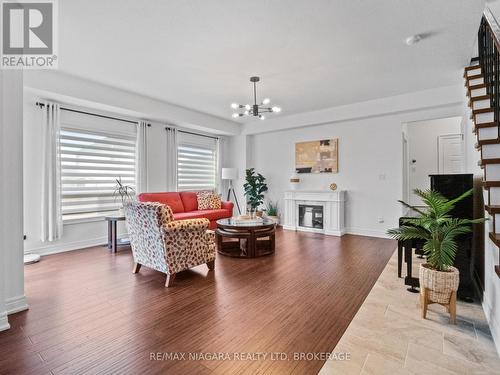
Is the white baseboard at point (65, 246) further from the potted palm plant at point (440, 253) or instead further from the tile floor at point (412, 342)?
the potted palm plant at point (440, 253)

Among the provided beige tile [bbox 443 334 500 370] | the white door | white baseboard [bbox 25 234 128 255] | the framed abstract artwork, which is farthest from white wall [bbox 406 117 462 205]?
white baseboard [bbox 25 234 128 255]

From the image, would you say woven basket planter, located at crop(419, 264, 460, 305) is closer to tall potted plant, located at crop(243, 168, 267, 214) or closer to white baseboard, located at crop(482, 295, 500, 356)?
white baseboard, located at crop(482, 295, 500, 356)

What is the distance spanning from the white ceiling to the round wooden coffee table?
2.35 meters

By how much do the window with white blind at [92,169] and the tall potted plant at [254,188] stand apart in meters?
2.84

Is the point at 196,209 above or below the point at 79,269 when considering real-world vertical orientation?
above

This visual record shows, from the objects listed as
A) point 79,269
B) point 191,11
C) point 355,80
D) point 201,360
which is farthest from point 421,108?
point 79,269

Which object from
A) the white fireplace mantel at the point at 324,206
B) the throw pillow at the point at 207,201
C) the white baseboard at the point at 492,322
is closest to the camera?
the white baseboard at the point at 492,322

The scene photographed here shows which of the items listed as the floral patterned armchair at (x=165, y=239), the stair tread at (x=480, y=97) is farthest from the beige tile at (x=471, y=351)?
the floral patterned armchair at (x=165, y=239)

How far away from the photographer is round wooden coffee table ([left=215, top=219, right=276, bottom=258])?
3.94 metres

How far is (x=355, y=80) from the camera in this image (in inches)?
164

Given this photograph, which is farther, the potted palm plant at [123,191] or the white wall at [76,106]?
the potted palm plant at [123,191]

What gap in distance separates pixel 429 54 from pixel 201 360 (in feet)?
14.1

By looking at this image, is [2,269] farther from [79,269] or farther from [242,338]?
[242,338]

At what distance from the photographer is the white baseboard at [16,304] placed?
2256 millimetres
